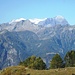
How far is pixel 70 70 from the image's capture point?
7181cm

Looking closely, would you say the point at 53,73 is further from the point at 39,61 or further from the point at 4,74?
the point at 39,61

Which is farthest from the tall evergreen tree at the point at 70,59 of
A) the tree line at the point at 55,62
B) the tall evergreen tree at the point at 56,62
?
the tall evergreen tree at the point at 56,62

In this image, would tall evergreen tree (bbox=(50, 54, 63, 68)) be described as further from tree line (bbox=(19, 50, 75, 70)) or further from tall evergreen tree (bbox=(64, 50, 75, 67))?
tall evergreen tree (bbox=(64, 50, 75, 67))

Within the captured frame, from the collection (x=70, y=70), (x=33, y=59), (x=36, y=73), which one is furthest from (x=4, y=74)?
(x=33, y=59)

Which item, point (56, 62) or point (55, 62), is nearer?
point (55, 62)

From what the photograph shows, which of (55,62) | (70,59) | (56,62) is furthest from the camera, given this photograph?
(70,59)

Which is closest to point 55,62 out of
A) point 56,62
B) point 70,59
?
point 56,62

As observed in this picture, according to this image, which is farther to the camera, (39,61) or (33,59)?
(33,59)

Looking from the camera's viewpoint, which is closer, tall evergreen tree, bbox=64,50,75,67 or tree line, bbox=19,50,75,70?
tree line, bbox=19,50,75,70

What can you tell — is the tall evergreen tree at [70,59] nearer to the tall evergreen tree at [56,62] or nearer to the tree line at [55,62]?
the tree line at [55,62]

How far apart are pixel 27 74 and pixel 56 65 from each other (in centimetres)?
7161

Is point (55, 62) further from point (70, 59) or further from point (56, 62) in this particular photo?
point (70, 59)

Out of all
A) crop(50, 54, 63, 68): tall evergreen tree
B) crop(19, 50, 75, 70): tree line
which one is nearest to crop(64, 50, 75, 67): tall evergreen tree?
crop(19, 50, 75, 70): tree line

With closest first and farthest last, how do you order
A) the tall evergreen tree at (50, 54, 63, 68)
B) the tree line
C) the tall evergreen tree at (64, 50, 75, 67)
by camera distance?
the tree line < the tall evergreen tree at (50, 54, 63, 68) < the tall evergreen tree at (64, 50, 75, 67)
